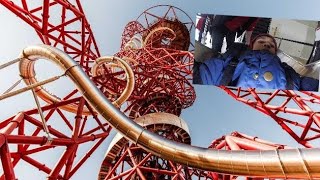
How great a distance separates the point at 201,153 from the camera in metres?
8.38

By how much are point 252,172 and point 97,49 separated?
32.4 ft

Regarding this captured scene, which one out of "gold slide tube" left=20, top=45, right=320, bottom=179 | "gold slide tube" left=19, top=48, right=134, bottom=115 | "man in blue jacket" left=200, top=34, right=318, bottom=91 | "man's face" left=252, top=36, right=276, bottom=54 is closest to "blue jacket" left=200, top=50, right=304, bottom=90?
"man in blue jacket" left=200, top=34, right=318, bottom=91

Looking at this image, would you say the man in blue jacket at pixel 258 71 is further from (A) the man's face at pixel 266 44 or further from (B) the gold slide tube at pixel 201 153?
(B) the gold slide tube at pixel 201 153

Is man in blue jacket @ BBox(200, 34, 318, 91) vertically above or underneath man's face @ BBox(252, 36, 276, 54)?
underneath

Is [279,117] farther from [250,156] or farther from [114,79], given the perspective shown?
[250,156]

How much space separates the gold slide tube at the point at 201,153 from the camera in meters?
6.86

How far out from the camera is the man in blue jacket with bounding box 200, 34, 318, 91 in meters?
13.3

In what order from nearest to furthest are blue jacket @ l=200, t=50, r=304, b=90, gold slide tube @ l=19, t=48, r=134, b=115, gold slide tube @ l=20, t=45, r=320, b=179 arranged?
gold slide tube @ l=20, t=45, r=320, b=179 → gold slide tube @ l=19, t=48, r=134, b=115 → blue jacket @ l=200, t=50, r=304, b=90

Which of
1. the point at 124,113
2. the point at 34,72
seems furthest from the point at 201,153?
the point at 34,72

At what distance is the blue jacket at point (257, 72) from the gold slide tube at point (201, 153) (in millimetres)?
4273

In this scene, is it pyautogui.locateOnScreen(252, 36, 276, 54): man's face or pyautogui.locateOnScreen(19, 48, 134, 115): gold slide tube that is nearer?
pyautogui.locateOnScreen(19, 48, 134, 115): gold slide tube

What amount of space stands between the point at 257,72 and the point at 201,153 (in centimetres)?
606

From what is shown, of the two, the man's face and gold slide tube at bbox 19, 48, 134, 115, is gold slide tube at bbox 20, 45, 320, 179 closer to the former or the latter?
gold slide tube at bbox 19, 48, 134, 115

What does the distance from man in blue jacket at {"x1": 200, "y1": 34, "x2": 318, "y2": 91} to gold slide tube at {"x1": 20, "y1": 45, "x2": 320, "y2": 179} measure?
4.40m
